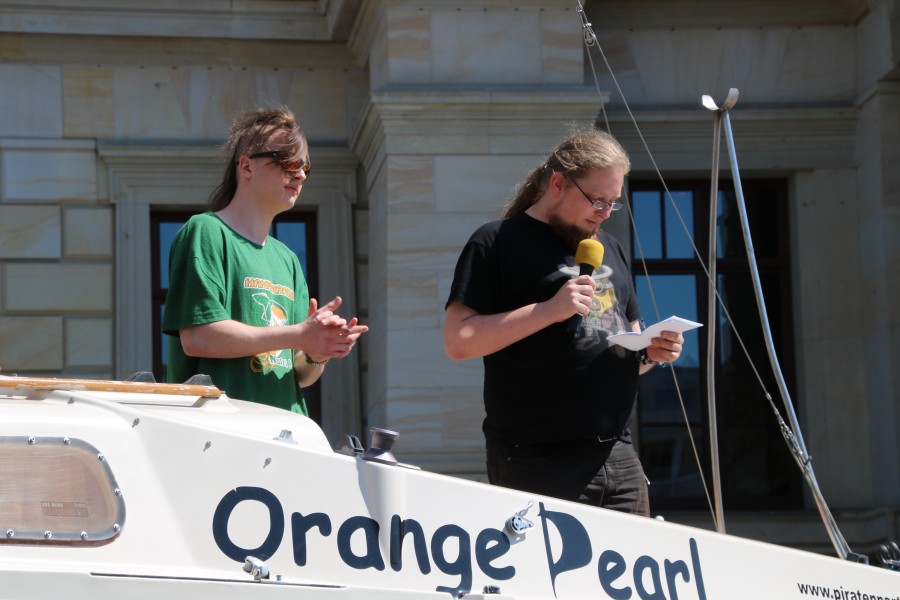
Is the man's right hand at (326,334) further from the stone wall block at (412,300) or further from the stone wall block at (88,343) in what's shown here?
the stone wall block at (88,343)

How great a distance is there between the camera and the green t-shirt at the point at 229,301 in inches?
159

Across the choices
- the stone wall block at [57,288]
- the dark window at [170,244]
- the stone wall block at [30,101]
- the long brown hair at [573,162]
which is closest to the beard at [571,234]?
the long brown hair at [573,162]

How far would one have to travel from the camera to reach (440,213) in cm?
927

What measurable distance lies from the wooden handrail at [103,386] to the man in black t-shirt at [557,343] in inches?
42.5

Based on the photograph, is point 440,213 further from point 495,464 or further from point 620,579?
point 620,579

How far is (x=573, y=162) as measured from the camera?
14.8 feet

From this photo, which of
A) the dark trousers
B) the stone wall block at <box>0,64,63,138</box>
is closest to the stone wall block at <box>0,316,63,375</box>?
the stone wall block at <box>0,64,63,138</box>

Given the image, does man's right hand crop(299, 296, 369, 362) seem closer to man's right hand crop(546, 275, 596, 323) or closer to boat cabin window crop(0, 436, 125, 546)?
man's right hand crop(546, 275, 596, 323)

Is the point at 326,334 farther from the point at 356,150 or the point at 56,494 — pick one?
the point at 356,150

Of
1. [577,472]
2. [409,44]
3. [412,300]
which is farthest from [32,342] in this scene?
[577,472]

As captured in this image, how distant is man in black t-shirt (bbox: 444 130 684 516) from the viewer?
14.0 ft

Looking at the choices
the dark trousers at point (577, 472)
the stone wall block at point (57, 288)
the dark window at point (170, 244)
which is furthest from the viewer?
the dark window at point (170, 244)

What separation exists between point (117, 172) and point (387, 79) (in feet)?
6.99

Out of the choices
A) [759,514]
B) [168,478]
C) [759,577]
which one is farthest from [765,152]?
[168,478]
